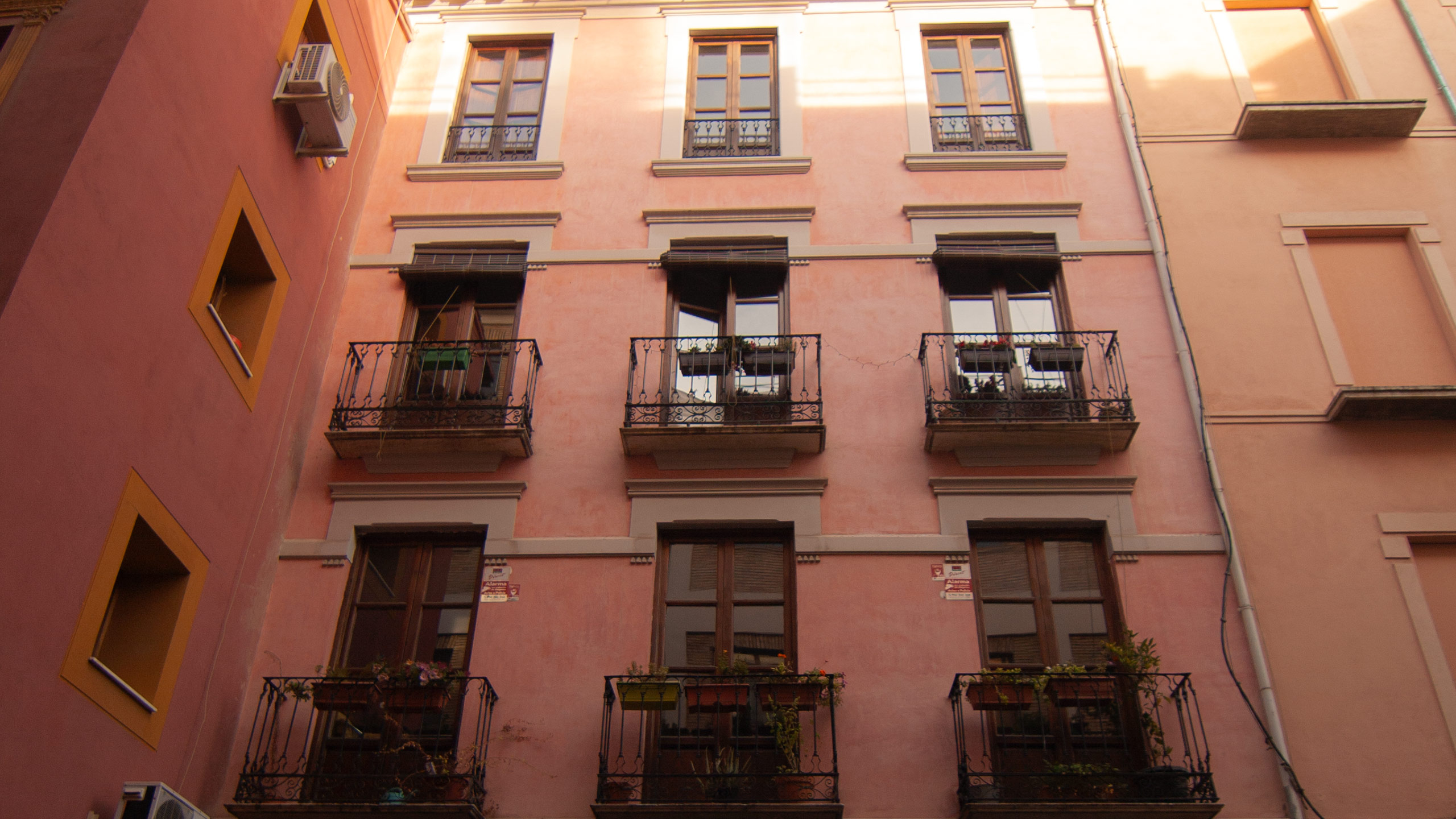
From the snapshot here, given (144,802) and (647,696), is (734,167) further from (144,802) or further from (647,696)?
(144,802)

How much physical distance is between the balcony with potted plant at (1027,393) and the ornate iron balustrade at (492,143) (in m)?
5.32

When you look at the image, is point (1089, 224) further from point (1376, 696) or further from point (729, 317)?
point (1376, 696)

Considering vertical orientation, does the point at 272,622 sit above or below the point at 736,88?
below

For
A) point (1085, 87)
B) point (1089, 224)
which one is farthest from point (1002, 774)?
point (1085, 87)

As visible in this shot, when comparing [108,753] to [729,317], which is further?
[729,317]

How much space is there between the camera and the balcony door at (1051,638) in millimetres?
8781

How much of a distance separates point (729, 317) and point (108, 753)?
6669 mm

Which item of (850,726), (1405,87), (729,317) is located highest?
(1405,87)

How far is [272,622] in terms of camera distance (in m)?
9.88

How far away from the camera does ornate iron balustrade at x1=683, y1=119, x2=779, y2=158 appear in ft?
42.2

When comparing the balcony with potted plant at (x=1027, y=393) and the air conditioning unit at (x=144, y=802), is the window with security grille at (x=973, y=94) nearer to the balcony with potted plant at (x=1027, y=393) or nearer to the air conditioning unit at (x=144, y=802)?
the balcony with potted plant at (x=1027, y=393)

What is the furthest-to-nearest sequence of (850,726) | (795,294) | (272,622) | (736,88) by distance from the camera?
(736,88) → (795,294) → (272,622) → (850,726)

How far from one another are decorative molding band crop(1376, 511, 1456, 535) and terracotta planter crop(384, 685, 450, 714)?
8.03 meters

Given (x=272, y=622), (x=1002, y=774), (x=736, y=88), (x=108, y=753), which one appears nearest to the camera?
(x=108, y=753)
